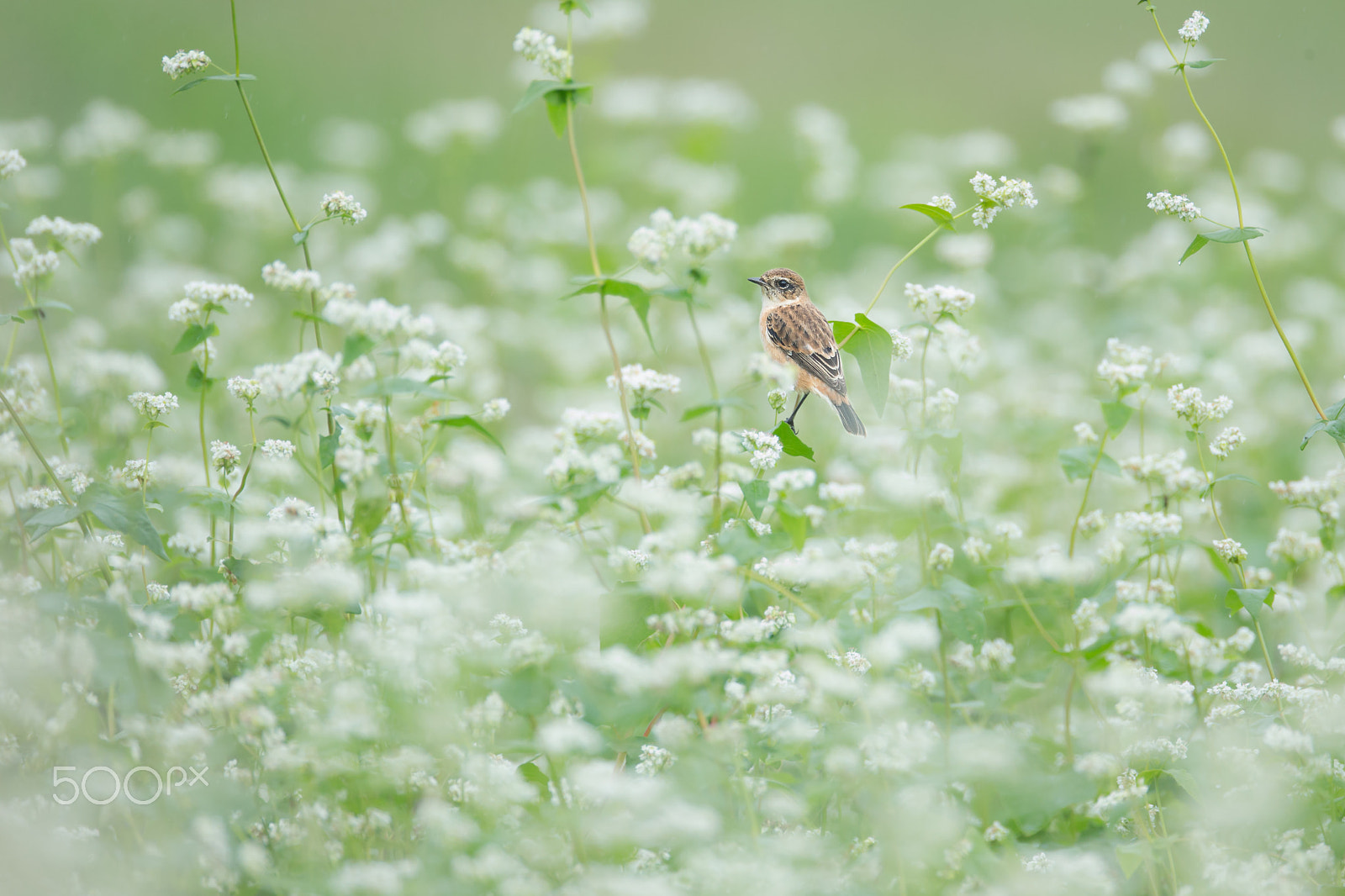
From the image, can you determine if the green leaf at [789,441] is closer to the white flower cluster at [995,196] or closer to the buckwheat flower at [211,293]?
the white flower cluster at [995,196]

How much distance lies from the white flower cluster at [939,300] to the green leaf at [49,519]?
2.76m

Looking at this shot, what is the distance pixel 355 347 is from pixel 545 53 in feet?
3.57

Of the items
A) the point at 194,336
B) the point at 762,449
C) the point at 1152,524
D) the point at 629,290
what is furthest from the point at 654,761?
the point at 194,336

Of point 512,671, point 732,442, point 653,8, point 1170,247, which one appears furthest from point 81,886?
point 653,8

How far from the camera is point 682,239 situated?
3039 millimetres

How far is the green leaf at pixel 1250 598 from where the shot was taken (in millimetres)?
3143

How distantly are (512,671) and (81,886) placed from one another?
119cm

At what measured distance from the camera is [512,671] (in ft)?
8.73

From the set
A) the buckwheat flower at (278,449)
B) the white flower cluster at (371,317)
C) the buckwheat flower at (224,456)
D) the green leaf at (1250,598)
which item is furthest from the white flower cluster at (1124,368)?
the buckwheat flower at (224,456)

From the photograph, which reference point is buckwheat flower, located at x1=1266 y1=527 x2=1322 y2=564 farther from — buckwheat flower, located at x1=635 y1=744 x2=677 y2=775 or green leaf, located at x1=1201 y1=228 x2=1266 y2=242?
buckwheat flower, located at x1=635 y1=744 x2=677 y2=775

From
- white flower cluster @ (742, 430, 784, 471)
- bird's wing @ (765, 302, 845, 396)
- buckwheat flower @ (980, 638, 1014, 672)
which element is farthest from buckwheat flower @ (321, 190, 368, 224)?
buckwheat flower @ (980, 638, 1014, 672)

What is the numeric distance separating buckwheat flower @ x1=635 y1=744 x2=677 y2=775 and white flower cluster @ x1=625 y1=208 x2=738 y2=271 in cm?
144

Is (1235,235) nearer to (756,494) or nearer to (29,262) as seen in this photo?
(756,494)

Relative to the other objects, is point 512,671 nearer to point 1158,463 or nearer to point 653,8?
point 1158,463
